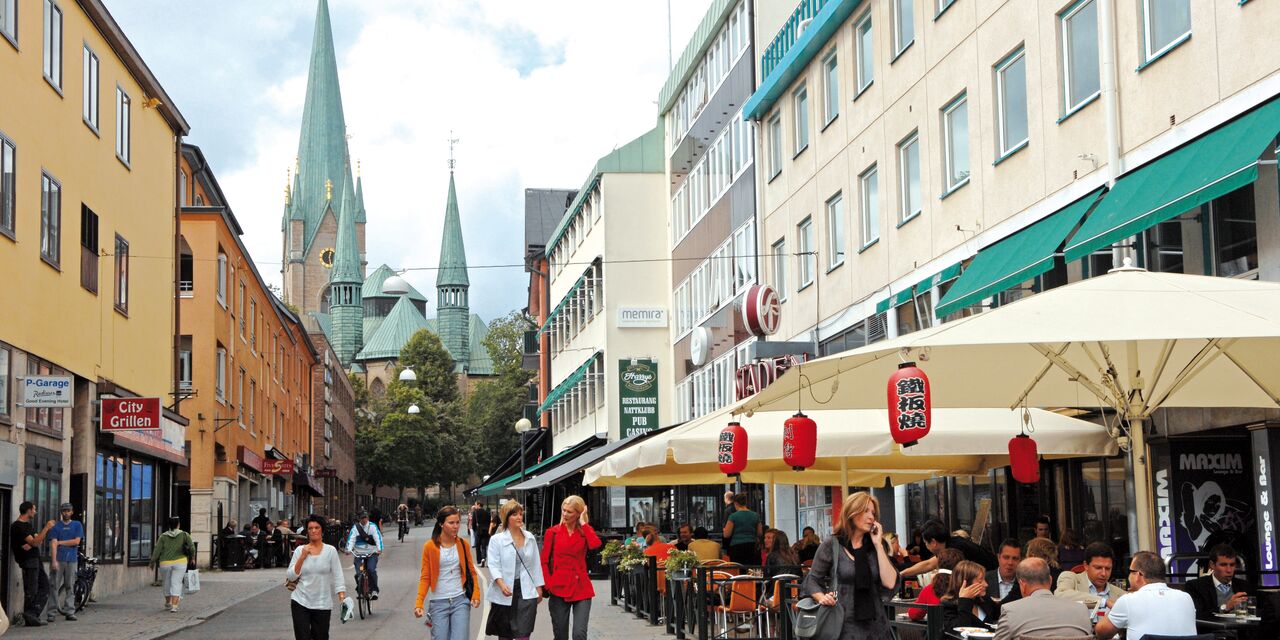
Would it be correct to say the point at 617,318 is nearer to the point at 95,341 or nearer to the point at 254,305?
the point at 254,305

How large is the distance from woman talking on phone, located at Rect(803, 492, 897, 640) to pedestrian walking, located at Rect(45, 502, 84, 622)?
1580cm

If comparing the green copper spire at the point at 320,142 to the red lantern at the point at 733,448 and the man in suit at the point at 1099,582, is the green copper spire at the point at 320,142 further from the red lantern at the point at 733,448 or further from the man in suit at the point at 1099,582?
the man in suit at the point at 1099,582

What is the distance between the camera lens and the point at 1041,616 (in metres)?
8.16

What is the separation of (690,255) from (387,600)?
15.1 meters

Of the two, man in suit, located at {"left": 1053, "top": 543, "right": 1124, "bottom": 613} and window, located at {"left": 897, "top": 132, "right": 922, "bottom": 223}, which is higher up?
window, located at {"left": 897, "top": 132, "right": 922, "bottom": 223}

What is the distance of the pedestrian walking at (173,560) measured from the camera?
24.7 m

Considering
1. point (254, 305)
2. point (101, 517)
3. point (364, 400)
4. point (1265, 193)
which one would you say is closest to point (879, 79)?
point (1265, 193)

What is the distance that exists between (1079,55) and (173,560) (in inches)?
640

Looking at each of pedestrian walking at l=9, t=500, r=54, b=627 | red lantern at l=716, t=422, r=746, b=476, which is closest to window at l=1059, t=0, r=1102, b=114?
red lantern at l=716, t=422, r=746, b=476

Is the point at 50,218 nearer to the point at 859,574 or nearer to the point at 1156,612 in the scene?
the point at 859,574

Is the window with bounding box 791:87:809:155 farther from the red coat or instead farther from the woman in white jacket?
the woman in white jacket

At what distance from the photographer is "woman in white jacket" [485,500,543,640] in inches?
502

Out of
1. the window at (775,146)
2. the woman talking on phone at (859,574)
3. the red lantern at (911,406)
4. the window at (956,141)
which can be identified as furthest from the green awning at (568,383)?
the woman talking on phone at (859,574)

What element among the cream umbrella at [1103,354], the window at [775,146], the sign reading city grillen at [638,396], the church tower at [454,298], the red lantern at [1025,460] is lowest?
the red lantern at [1025,460]
